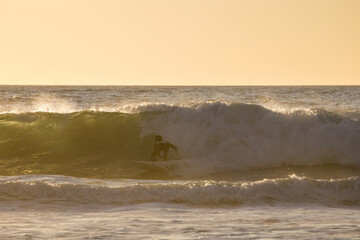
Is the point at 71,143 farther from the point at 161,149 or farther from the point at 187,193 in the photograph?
the point at 187,193

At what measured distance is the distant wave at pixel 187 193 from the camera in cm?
1404

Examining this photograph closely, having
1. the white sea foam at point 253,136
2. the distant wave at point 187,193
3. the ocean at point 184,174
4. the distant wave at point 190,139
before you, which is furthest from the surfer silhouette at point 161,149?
the distant wave at point 187,193

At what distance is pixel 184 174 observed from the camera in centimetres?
1989

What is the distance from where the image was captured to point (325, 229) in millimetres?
10922

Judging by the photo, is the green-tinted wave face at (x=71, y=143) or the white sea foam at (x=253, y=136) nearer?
the green-tinted wave face at (x=71, y=143)

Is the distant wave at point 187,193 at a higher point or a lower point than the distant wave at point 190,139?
lower

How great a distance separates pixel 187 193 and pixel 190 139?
353 inches

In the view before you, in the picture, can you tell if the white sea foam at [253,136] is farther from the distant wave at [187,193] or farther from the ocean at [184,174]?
the distant wave at [187,193]

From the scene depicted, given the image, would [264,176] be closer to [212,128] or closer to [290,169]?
[290,169]

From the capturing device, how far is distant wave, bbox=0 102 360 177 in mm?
21578

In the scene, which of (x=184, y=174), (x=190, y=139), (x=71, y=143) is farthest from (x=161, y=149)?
(x=71, y=143)

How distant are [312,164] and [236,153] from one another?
2350 mm

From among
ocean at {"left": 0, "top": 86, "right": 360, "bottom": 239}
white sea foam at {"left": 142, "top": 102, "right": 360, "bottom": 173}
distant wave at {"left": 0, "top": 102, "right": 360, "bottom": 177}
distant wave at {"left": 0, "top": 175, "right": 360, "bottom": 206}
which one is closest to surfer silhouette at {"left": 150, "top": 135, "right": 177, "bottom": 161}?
ocean at {"left": 0, "top": 86, "right": 360, "bottom": 239}

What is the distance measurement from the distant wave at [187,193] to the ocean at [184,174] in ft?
0.07
